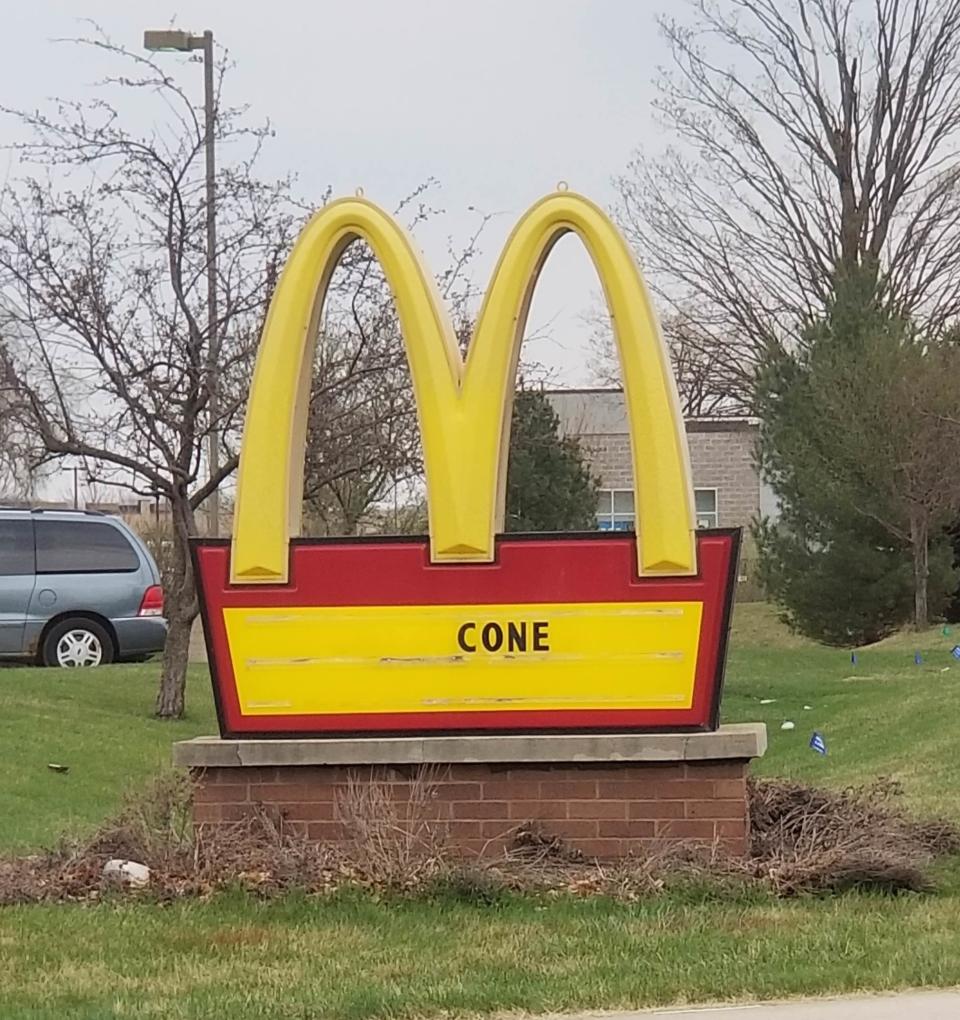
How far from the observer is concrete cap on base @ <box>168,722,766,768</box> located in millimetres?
7848

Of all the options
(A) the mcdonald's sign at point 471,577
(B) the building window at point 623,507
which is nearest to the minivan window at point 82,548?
(A) the mcdonald's sign at point 471,577

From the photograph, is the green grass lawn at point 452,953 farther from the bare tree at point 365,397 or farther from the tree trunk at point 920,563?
the tree trunk at point 920,563

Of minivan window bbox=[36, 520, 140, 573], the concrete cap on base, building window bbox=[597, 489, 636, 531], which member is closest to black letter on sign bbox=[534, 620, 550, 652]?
the concrete cap on base

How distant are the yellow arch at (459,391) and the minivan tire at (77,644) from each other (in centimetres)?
1172

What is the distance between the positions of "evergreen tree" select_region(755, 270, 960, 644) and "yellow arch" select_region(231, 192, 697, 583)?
67.5 ft

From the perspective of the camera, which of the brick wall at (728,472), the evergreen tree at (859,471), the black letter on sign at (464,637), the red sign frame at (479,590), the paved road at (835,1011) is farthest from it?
the brick wall at (728,472)

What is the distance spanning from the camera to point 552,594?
26.4 ft

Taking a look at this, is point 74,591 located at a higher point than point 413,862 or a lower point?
higher

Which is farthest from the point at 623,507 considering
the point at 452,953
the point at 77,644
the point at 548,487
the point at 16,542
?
the point at 452,953

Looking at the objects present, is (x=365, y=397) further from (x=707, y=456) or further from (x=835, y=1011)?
(x=707, y=456)

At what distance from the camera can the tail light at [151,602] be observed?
63.6 feet

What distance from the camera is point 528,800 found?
801 cm

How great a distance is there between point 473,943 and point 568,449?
26620 mm

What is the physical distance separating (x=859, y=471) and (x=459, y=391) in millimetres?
22369
